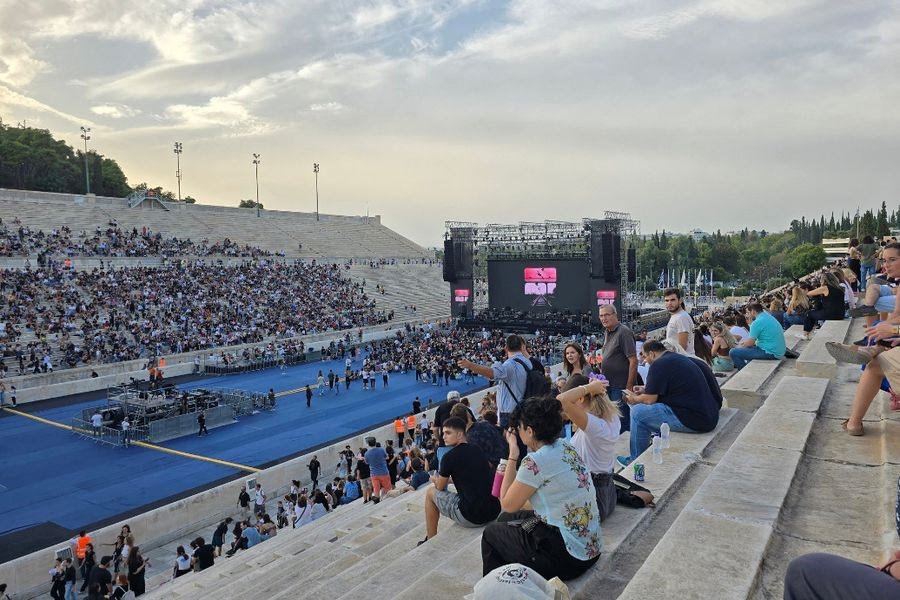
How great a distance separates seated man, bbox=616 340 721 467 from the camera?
19.2ft

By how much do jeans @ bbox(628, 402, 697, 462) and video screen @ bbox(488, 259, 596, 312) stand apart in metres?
35.4

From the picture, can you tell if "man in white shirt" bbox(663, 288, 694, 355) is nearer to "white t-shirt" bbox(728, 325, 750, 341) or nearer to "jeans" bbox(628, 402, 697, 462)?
"jeans" bbox(628, 402, 697, 462)

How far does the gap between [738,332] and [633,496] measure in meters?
8.02

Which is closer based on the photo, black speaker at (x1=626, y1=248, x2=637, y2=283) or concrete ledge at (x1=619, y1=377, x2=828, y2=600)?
concrete ledge at (x1=619, y1=377, x2=828, y2=600)

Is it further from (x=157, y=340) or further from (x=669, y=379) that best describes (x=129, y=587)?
(x=157, y=340)

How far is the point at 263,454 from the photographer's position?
61.0 feet

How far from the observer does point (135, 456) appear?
18.5 metres

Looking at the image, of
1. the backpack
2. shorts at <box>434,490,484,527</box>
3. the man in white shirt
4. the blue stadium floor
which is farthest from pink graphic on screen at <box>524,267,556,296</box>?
shorts at <box>434,490,484,527</box>

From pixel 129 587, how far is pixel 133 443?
11084mm

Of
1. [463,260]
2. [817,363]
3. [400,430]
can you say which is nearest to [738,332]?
[817,363]

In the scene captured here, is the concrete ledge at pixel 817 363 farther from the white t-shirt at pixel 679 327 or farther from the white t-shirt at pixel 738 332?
the white t-shirt at pixel 738 332

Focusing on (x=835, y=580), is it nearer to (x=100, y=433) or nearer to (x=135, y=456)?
(x=135, y=456)

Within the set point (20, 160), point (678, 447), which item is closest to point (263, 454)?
point (678, 447)

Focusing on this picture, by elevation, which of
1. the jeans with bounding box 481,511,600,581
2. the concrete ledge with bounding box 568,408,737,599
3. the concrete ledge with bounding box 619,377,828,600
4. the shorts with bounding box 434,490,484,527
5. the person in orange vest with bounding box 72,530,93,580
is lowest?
the person in orange vest with bounding box 72,530,93,580
